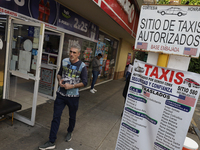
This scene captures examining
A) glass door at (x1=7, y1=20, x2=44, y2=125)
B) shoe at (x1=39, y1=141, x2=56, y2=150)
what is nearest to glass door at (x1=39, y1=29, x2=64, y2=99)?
glass door at (x1=7, y1=20, x2=44, y2=125)

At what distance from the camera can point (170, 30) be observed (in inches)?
64.4

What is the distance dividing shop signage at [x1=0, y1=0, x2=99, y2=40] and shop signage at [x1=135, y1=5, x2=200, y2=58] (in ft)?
9.40

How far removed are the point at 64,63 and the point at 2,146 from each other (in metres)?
1.88

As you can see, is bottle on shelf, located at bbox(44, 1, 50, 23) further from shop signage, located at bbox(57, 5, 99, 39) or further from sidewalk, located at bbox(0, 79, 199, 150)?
sidewalk, located at bbox(0, 79, 199, 150)

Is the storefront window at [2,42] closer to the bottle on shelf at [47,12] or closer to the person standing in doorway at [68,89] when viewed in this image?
the bottle on shelf at [47,12]

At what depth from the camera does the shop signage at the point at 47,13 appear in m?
3.19

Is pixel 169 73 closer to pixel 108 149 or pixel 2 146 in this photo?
pixel 108 149

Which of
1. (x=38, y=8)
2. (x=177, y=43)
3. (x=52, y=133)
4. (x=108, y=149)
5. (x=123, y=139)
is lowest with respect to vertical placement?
(x=108, y=149)

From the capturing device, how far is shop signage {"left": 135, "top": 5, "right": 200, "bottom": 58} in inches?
60.6

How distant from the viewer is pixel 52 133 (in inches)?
107

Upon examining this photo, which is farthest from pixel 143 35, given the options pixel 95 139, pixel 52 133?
pixel 95 139

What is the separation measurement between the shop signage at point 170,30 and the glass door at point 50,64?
3.88 meters

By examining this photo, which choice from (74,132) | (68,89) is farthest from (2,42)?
(74,132)

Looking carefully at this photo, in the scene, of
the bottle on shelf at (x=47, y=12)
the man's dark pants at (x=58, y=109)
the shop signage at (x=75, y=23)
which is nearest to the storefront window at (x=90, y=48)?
the shop signage at (x=75, y=23)
